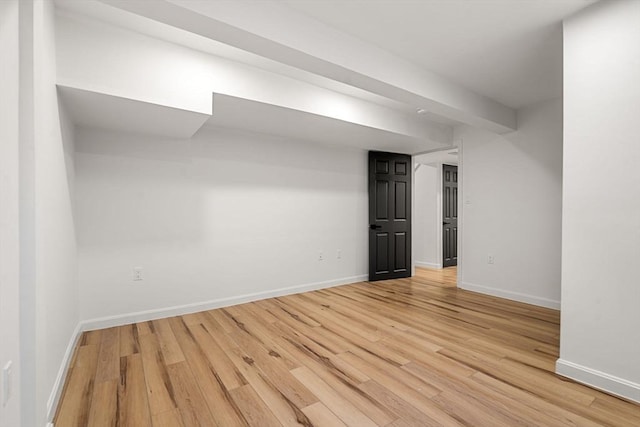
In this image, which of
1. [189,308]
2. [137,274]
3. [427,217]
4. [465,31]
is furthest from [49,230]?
[427,217]

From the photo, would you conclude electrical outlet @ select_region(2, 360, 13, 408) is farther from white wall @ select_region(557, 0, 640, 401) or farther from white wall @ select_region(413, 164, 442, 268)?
white wall @ select_region(413, 164, 442, 268)

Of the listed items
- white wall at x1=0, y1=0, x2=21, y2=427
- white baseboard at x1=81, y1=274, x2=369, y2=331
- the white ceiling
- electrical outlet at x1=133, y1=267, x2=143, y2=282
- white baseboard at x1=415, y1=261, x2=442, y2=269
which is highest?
the white ceiling

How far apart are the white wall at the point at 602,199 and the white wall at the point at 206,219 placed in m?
2.97

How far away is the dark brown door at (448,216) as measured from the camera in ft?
20.8

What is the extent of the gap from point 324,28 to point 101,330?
3.36m

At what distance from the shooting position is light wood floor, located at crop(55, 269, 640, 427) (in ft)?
5.52

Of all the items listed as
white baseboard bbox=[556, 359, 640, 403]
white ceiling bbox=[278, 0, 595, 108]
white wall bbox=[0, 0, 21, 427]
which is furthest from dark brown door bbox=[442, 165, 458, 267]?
white wall bbox=[0, 0, 21, 427]

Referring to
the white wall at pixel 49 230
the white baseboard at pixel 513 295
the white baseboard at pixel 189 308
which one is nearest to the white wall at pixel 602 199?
the white baseboard at pixel 513 295

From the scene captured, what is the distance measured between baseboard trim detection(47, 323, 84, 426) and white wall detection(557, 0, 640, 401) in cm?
318

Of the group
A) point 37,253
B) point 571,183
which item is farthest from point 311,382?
point 571,183

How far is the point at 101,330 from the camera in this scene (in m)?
2.92

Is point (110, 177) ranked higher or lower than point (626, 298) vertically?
higher

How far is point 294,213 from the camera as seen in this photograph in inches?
167

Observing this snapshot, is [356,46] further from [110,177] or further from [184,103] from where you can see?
[110,177]
